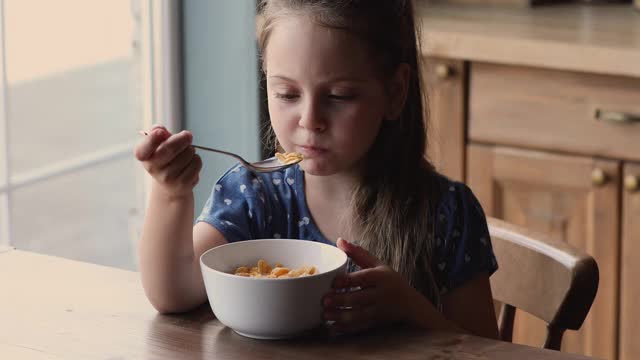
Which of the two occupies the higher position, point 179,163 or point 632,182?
point 179,163

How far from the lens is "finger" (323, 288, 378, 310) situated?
1.07 metres

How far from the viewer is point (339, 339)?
3.54 feet

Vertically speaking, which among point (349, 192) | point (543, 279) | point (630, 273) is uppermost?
point (349, 192)

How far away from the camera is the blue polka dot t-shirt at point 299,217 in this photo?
1348mm

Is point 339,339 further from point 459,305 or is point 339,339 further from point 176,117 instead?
point 176,117

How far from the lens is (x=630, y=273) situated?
224 centimetres

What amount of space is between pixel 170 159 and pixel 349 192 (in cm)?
32

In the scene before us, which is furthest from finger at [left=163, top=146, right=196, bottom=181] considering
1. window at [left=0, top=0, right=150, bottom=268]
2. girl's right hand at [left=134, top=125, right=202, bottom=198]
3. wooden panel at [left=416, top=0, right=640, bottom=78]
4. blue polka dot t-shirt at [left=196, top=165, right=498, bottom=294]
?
window at [left=0, top=0, right=150, bottom=268]

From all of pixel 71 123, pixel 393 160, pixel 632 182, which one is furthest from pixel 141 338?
pixel 71 123

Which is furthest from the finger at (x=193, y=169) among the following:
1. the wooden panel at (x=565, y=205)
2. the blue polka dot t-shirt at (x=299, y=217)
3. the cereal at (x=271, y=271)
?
the wooden panel at (x=565, y=205)

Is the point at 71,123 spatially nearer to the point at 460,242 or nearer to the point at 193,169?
the point at 460,242

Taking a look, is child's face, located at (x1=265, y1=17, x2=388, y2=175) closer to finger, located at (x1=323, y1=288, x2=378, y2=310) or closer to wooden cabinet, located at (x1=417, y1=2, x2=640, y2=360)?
finger, located at (x1=323, y1=288, x2=378, y2=310)

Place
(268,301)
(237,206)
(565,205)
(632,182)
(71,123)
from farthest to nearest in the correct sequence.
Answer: (71,123), (565,205), (632,182), (237,206), (268,301)

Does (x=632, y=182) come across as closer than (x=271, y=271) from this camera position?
No
